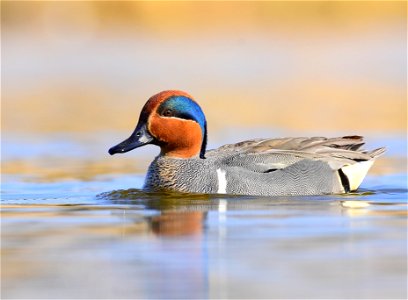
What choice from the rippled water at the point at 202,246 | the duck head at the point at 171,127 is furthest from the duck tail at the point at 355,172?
the duck head at the point at 171,127

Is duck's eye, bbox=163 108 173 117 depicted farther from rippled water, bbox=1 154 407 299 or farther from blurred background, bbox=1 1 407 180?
blurred background, bbox=1 1 407 180

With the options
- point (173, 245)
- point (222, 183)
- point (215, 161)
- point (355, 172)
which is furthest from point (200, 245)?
point (355, 172)

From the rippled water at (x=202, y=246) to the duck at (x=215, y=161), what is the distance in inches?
7.5

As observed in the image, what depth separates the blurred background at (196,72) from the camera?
53.3ft

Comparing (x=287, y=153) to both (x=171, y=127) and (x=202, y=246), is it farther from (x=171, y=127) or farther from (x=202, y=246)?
(x=202, y=246)

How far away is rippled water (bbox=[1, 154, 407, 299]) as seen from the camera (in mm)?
6711

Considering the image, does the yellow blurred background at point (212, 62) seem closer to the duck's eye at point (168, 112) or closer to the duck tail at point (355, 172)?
the duck tail at point (355, 172)

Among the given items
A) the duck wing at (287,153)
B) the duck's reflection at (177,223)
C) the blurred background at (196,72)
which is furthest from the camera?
the blurred background at (196,72)

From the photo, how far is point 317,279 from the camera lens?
6.83m

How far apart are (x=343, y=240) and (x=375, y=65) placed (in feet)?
74.9

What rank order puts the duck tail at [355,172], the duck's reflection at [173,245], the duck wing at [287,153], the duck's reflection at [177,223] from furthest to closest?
the duck tail at [355,172]
the duck wing at [287,153]
the duck's reflection at [177,223]
the duck's reflection at [173,245]

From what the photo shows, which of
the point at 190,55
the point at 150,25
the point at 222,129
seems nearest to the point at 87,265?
the point at 222,129

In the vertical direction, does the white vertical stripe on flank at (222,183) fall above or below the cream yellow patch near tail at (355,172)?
below

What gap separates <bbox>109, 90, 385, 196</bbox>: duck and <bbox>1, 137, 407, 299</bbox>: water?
7.0 inches
